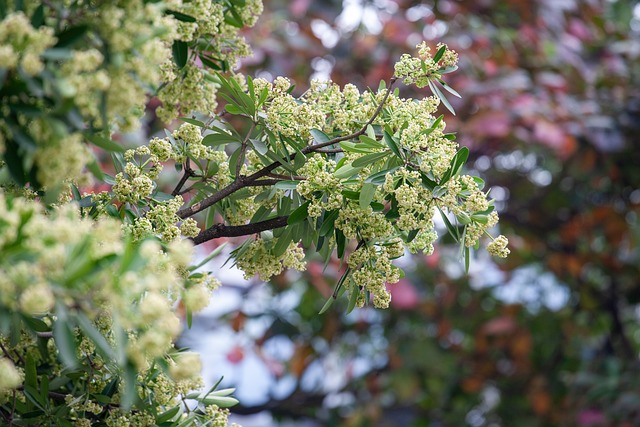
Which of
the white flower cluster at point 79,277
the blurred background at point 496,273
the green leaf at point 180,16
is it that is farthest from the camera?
the blurred background at point 496,273

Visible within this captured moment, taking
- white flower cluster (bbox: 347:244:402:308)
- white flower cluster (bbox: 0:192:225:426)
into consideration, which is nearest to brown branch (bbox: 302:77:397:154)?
white flower cluster (bbox: 347:244:402:308)

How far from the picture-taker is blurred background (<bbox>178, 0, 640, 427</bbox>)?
2.23 metres

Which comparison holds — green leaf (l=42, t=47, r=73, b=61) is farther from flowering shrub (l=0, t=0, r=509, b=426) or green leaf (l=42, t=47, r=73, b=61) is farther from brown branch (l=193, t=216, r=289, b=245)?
brown branch (l=193, t=216, r=289, b=245)

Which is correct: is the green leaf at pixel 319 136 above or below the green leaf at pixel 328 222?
above

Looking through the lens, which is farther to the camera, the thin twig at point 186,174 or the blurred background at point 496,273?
the blurred background at point 496,273

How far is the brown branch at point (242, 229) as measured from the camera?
77cm

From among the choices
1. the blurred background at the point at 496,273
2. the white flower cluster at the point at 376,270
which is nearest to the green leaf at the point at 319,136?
the white flower cluster at the point at 376,270

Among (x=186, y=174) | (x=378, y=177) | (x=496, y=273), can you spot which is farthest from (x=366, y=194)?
(x=496, y=273)

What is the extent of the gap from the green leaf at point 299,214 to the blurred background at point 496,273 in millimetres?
1347

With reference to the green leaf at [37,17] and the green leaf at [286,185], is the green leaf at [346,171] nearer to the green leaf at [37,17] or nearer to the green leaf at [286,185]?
the green leaf at [286,185]

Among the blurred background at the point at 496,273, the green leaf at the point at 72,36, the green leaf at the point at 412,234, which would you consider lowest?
the blurred background at the point at 496,273

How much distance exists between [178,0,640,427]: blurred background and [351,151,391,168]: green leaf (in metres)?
1.38

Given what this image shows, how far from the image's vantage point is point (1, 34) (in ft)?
1.62

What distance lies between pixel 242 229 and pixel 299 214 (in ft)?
0.24
